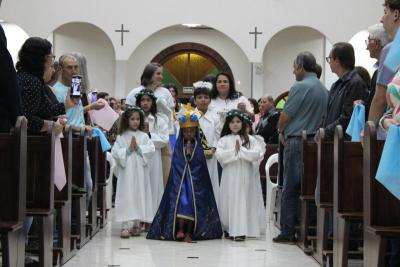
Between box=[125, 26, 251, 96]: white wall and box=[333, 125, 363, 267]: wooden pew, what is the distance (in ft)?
47.6

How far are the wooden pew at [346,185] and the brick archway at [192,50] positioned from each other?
1472 cm

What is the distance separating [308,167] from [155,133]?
2652 millimetres

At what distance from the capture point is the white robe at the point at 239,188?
8938mm

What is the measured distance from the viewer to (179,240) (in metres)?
8.88

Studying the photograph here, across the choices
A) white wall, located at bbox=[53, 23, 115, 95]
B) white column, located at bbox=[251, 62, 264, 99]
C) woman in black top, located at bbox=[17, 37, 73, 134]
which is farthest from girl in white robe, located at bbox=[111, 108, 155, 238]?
white wall, located at bbox=[53, 23, 115, 95]

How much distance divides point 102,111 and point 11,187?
4847 millimetres

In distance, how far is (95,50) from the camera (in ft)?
67.5

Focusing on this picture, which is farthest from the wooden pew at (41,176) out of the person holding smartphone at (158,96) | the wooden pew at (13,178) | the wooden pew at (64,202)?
the person holding smartphone at (158,96)

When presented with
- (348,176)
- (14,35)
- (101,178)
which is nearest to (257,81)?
(14,35)

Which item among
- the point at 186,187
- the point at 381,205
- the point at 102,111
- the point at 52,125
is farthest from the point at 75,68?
the point at 381,205

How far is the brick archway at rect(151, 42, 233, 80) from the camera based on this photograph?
814 inches

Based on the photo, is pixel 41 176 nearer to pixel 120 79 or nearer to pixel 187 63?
pixel 120 79

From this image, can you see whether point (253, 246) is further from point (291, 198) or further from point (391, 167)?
point (391, 167)

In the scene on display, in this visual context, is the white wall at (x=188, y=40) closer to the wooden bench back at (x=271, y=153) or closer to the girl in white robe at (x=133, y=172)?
the wooden bench back at (x=271, y=153)
